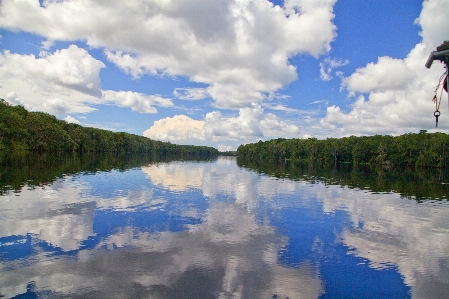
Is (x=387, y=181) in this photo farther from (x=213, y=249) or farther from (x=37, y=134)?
(x=37, y=134)

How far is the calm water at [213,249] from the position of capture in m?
11.9

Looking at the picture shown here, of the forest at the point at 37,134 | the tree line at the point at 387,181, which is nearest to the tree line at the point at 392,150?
the tree line at the point at 387,181

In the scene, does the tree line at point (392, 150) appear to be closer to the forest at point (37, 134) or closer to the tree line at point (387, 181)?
the tree line at point (387, 181)

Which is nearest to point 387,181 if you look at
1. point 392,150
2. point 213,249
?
point 213,249

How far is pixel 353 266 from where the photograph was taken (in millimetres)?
14711

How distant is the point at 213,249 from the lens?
52.6 feet

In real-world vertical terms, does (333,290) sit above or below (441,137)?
below

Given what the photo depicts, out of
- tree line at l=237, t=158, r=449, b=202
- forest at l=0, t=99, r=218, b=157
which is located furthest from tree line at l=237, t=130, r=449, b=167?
forest at l=0, t=99, r=218, b=157

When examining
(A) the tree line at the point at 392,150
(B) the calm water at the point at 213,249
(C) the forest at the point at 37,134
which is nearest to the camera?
(B) the calm water at the point at 213,249

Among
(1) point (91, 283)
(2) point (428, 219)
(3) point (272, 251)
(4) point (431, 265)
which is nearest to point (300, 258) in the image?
(3) point (272, 251)

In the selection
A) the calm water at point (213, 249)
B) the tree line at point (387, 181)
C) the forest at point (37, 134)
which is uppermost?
the forest at point (37, 134)

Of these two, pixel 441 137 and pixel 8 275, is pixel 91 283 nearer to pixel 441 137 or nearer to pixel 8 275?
pixel 8 275

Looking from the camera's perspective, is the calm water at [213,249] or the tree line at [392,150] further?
the tree line at [392,150]

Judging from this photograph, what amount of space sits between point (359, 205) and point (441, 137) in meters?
116
